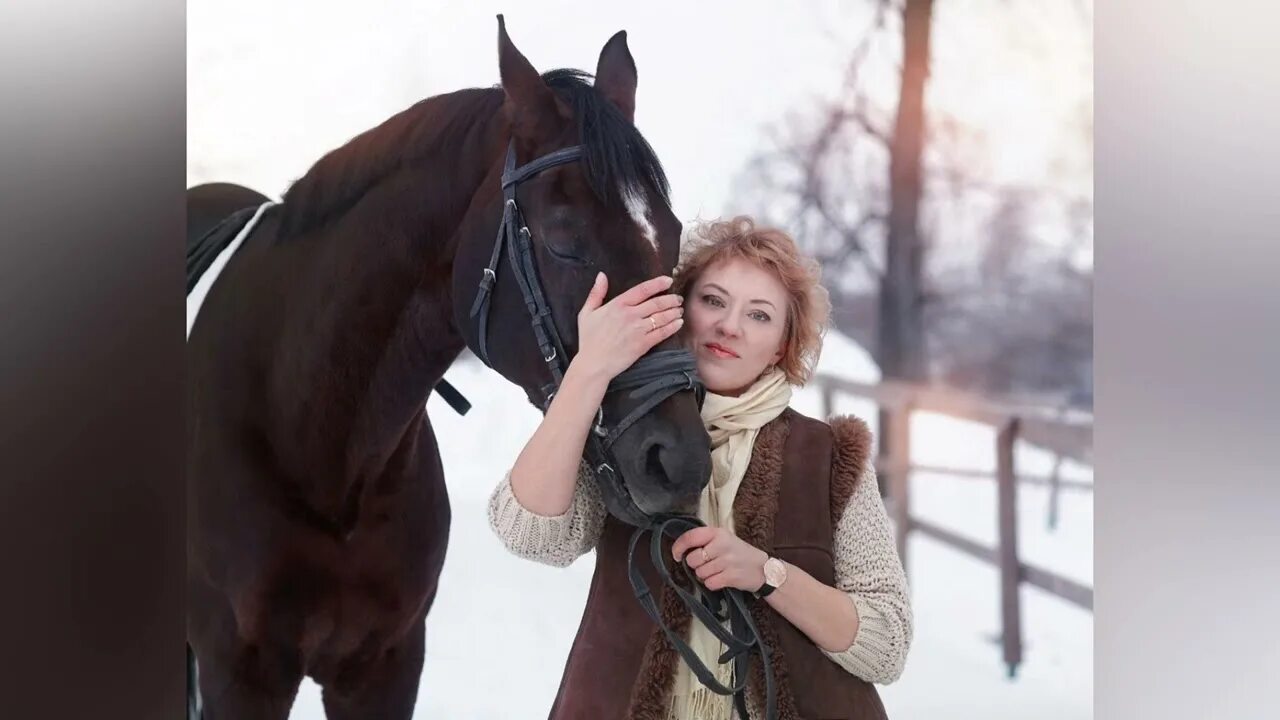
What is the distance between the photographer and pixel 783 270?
144 centimetres

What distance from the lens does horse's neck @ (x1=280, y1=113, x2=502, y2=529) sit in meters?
1.51

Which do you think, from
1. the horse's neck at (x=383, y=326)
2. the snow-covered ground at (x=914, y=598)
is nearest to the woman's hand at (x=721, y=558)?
the horse's neck at (x=383, y=326)

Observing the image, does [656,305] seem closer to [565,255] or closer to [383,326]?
[565,255]

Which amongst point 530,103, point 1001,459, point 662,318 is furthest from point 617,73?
point 1001,459

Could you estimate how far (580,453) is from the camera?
1.28 metres

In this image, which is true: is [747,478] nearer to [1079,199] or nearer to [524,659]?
[524,659]

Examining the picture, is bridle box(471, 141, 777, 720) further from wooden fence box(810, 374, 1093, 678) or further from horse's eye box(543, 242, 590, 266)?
wooden fence box(810, 374, 1093, 678)

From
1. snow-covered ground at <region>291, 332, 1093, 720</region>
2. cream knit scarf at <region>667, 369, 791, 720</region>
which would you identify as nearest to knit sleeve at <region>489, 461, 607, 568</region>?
cream knit scarf at <region>667, 369, 791, 720</region>

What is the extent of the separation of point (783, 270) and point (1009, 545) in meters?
1.00

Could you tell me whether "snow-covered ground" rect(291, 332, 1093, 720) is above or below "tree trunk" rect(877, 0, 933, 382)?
below

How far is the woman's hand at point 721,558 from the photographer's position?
1.29m

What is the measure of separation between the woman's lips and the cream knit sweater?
0.23m
